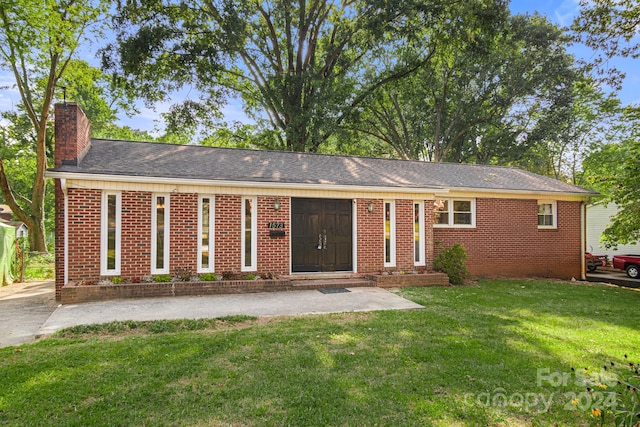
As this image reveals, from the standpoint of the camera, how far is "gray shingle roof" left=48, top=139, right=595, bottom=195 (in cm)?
898

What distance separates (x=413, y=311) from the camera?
22.7ft

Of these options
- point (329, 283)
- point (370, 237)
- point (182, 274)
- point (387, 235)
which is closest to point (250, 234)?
point (182, 274)

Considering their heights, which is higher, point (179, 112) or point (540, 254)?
point (179, 112)

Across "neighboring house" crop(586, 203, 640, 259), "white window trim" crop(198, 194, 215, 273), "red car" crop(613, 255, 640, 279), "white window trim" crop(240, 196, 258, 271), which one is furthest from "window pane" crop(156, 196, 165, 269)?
"neighboring house" crop(586, 203, 640, 259)

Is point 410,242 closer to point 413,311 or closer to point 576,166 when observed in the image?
point 413,311

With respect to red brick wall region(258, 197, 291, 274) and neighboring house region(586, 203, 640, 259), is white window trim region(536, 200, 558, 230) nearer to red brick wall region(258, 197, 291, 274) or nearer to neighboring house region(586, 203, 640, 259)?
red brick wall region(258, 197, 291, 274)

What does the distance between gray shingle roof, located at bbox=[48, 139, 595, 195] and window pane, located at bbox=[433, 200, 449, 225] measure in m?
0.60

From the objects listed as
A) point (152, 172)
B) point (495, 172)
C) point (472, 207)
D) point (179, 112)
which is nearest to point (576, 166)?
point (495, 172)

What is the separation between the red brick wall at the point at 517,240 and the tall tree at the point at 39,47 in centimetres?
1766

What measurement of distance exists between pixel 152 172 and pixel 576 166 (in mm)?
37740

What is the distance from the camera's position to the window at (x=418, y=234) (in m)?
10.7

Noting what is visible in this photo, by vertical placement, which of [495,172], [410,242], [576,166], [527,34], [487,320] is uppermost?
[527,34]

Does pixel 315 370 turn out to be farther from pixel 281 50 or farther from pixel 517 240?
pixel 281 50

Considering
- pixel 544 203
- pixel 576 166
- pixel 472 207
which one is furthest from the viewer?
pixel 576 166
